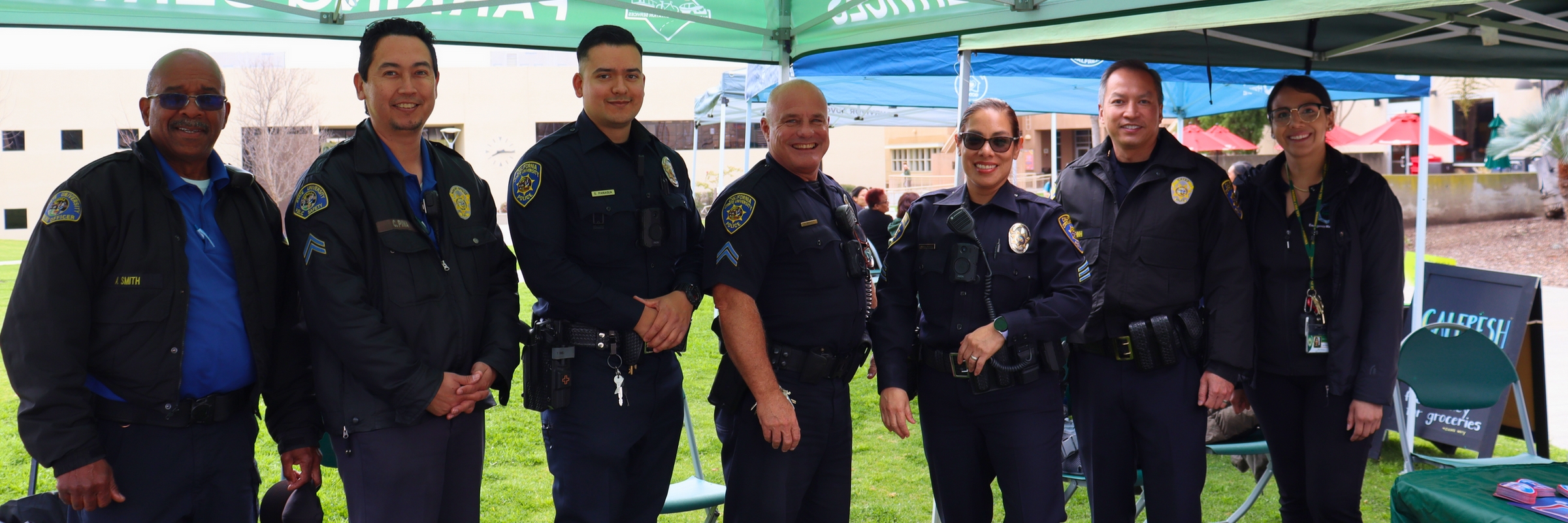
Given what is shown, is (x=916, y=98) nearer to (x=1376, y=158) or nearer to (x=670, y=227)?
(x=670, y=227)

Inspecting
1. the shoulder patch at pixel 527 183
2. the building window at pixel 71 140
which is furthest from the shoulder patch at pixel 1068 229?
the building window at pixel 71 140

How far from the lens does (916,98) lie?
34.7 feet

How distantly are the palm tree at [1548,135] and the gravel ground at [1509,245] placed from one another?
2.46 feet

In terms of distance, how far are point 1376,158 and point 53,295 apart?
121 ft

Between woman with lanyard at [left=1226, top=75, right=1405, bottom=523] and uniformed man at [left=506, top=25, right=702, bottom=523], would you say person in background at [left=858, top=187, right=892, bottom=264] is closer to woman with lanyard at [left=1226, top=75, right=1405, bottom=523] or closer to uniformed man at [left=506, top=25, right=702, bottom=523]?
woman with lanyard at [left=1226, top=75, right=1405, bottom=523]

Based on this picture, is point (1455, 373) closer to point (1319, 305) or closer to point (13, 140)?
point (1319, 305)

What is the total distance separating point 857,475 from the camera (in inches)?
215

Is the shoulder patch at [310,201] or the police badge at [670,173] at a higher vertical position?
the police badge at [670,173]

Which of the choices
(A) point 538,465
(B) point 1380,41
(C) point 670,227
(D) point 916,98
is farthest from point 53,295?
(D) point 916,98

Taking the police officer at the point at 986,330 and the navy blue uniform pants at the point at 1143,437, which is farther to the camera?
the navy blue uniform pants at the point at 1143,437

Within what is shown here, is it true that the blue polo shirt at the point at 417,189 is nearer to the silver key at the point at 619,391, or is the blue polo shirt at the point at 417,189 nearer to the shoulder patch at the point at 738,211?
the silver key at the point at 619,391

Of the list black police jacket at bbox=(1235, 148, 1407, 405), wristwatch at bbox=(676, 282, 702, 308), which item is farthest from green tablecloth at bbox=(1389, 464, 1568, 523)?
wristwatch at bbox=(676, 282, 702, 308)

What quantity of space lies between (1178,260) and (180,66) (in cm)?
296

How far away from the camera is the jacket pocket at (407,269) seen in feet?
8.04
